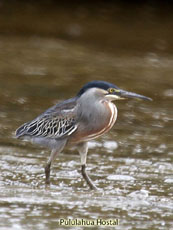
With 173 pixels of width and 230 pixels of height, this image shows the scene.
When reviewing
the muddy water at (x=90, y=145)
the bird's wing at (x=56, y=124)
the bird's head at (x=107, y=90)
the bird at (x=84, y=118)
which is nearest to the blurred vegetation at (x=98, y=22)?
the muddy water at (x=90, y=145)

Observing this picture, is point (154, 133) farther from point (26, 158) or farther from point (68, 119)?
point (68, 119)

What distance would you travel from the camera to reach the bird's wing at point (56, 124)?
6.61 metres

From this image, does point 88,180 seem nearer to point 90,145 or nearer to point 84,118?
point 84,118

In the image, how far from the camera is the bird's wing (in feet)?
21.7

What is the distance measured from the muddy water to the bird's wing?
47 centimetres

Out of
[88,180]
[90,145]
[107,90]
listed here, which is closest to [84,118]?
[107,90]

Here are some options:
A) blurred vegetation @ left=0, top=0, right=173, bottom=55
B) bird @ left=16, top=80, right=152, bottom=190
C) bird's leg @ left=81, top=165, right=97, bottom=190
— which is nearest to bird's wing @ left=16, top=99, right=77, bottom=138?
bird @ left=16, top=80, right=152, bottom=190

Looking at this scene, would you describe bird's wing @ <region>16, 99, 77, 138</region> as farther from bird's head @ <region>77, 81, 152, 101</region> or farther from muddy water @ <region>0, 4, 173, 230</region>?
muddy water @ <region>0, 4, 173, 230</region>

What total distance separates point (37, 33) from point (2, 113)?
5.27 meters

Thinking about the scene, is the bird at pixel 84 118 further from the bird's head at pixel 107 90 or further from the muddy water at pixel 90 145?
the muddy water at pixel 90 145

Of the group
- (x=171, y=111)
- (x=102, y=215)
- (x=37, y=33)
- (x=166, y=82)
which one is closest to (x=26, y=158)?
(x=102, y=215)

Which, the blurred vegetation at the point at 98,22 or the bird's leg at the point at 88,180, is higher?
the blurred vegetation at the point at 98,22

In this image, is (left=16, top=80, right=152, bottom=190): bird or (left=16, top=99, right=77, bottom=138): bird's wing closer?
(left=16, top=80, right=152, bottom=190): bird

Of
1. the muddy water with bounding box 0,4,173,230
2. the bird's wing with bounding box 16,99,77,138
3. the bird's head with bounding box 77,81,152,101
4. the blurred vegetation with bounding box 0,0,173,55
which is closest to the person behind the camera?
the muddy water with bounding box 0,4,173,230
